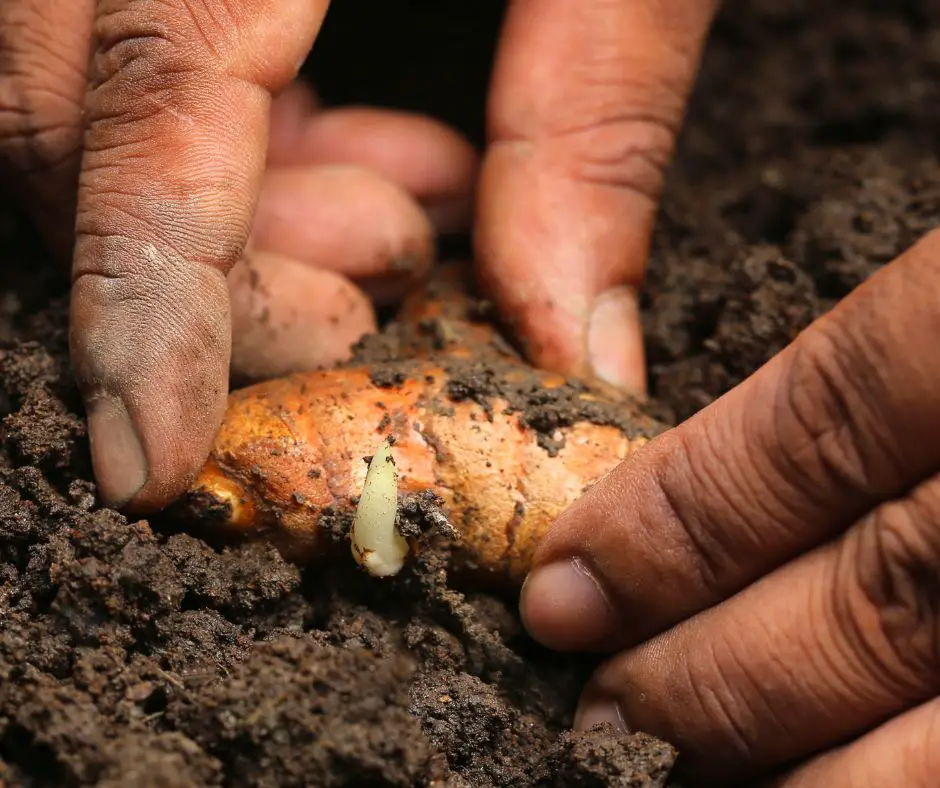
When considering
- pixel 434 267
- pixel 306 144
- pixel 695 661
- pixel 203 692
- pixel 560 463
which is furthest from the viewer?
pixel 306 144

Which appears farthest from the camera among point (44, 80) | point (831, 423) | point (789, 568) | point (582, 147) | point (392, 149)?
point (392, 149)

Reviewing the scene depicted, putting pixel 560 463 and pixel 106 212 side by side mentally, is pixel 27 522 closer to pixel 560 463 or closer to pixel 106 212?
pixel 106 212

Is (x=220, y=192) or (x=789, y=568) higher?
(x=220, y=192)

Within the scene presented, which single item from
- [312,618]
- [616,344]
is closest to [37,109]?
[312,618]

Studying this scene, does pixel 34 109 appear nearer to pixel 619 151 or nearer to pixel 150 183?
pixel 150 183

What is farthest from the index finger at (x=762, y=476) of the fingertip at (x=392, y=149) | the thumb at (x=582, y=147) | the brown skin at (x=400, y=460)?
the fingertip at (x=392, y=149)

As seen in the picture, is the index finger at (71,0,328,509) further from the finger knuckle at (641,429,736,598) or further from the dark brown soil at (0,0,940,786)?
the finger knuckle at (641,429,736,598)

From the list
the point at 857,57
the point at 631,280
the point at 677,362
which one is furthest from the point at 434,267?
the point at 857,57
